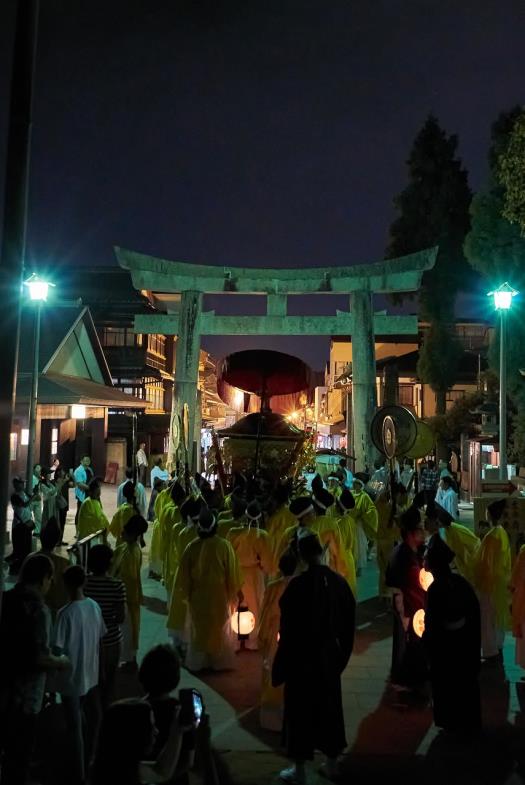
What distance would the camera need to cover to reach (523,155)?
40.5ft

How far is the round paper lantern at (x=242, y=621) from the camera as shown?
7.06 meters

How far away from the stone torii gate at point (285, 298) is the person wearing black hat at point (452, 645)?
1557 centimetres

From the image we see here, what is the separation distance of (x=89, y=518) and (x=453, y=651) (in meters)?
6.04

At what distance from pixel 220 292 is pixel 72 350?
636 cm

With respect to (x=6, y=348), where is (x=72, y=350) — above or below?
above

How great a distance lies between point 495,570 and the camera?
22.9 ft

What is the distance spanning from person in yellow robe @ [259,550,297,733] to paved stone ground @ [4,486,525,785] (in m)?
0.13

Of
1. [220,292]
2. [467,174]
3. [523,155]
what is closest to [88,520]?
[523,155]

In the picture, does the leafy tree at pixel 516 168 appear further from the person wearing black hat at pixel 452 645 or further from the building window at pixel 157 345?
the building window at pixel 157 345

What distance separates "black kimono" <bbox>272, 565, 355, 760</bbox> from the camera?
14.6ft

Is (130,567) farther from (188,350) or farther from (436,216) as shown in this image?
(436,216)

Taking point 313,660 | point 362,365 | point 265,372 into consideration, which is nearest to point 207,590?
point 313,660

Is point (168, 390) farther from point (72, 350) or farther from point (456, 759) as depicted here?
point (456, 759)

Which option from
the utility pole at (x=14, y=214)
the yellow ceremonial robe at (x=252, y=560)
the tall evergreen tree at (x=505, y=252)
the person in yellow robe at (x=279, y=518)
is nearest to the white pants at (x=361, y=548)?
the person in yellow robe at (x=279, y=518)
